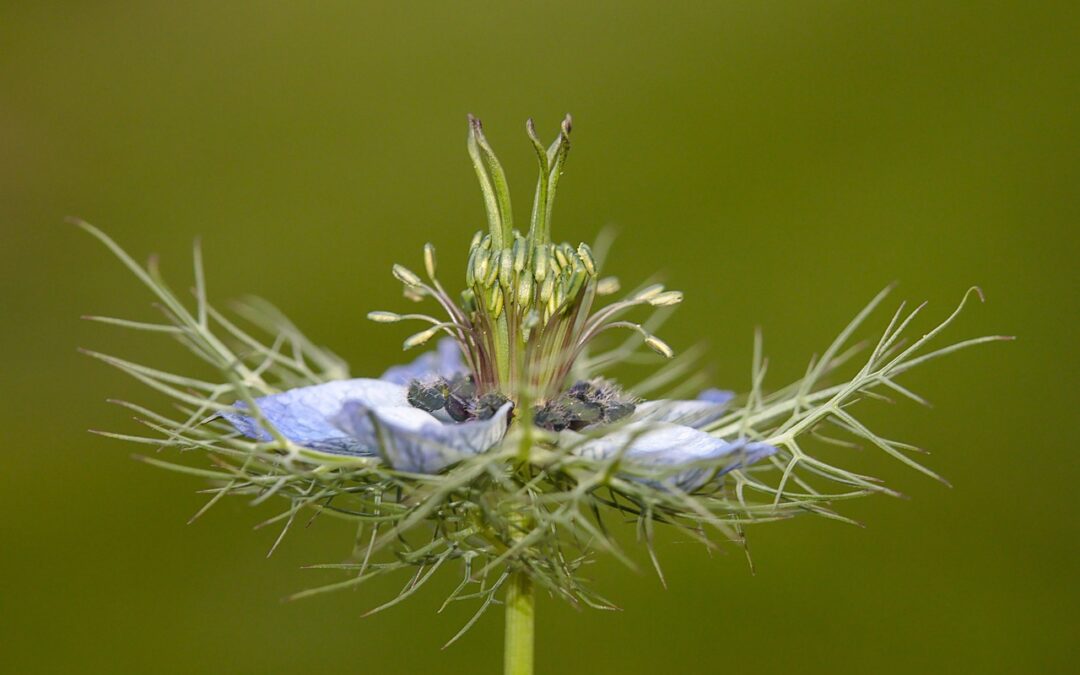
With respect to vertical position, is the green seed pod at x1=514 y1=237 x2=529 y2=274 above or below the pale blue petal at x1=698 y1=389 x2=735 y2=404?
above

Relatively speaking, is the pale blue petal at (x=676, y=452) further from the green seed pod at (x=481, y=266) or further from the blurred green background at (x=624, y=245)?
the blurred green background at (x=624, y=245)

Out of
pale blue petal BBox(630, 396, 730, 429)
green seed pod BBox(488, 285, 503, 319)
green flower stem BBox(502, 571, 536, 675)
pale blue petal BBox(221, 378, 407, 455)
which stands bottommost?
green flower stem BBox(502, 571, 536, 675)

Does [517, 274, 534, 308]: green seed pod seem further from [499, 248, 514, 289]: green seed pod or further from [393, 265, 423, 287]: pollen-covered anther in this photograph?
[393, 265, 423, 287]: pollen-covered anther

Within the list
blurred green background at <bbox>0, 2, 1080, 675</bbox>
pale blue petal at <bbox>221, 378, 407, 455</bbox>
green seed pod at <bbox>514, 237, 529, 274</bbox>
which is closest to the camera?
pale blue petal at <bbox>221, 378, 407, 455</bbox>

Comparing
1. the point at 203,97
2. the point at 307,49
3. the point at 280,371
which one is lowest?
the point at 280,371

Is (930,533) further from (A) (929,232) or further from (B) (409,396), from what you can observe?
(B) (409,396)

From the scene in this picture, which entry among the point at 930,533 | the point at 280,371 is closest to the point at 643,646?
the point at 930,533

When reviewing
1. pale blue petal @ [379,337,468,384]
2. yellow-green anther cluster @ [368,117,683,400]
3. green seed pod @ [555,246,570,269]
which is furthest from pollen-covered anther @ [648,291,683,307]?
pale blue petal @ [379,337,468,384]

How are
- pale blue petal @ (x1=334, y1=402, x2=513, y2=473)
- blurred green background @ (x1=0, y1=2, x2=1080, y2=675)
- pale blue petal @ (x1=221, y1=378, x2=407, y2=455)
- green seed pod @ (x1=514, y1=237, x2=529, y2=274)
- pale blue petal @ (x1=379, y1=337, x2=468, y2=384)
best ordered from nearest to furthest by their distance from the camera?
pale blue petal @ (x1=334, y1=402, x2=513, y2=473), pale blue petal @ (x1=221, y1=378, x2=407, y2=455), green seed pod @ (x1=514, y1=237, x2=529, y2=274), pale blue petal @ (x1=379, y1=337, x2=468, y2=384), blurred green background @ (x1=0, y1=2, x2=1080, y2=675)

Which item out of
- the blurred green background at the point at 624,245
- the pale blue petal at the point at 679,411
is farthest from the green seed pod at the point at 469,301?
the blurred green background at the point at 624,245
